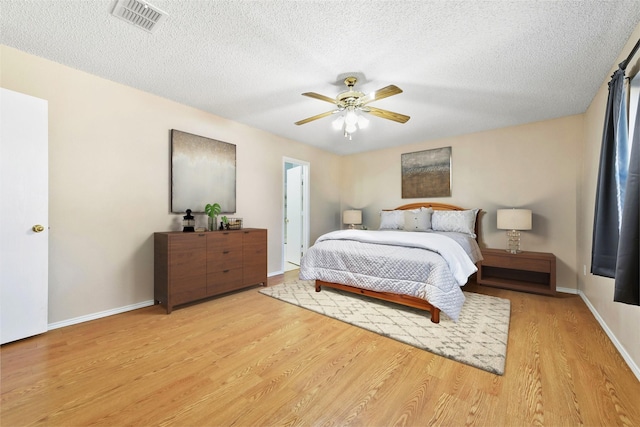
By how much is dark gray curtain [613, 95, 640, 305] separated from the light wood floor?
60cm

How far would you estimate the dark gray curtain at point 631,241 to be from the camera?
1.44 meters

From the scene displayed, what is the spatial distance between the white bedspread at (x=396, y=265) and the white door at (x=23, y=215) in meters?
2.47

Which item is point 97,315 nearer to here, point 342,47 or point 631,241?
point 342,47

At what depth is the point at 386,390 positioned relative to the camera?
1.53 m

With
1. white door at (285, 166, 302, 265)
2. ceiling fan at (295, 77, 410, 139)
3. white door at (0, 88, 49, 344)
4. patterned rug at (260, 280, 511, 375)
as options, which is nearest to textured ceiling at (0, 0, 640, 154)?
ceiling fan at (295, 77, 410, 139)

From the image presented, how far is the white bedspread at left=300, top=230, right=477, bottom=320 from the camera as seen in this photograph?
7.91ft

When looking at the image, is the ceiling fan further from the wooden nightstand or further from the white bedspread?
the wooden nightstand

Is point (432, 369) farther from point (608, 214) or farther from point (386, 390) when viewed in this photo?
point (608, 214)

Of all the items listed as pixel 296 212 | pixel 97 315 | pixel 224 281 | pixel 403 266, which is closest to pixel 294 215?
pixel 296 212

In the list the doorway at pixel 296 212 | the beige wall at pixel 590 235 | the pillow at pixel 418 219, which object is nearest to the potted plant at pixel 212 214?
the doorway at pixel 296 212

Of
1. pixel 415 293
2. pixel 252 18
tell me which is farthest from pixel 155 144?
pixel 415 293

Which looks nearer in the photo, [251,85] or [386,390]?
[386,390]

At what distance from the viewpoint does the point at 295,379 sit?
1.62 meters

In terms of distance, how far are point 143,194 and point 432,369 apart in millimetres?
3242
